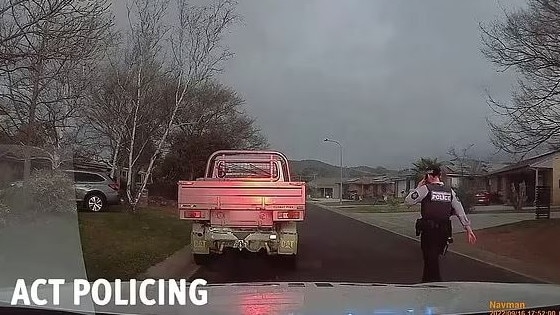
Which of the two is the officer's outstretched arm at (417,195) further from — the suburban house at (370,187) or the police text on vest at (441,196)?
the suburban house at (370,187)

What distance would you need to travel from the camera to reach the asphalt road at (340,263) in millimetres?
7297

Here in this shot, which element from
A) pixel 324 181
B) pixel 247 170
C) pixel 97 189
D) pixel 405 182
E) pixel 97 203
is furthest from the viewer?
pixel 97 203

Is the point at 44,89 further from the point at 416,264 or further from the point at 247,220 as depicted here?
the point at 416,264

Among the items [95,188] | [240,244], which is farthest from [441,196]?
[95,188]

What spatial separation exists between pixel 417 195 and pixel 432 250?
1.94ft

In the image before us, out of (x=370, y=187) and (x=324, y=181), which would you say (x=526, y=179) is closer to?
(x=370, y=187)

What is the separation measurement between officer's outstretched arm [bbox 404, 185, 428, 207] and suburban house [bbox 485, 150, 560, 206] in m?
1.71

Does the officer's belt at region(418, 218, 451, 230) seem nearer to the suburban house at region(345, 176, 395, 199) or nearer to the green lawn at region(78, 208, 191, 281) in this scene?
the suburban house at region(345, 176, 395, 199)

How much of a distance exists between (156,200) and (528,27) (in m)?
5.91

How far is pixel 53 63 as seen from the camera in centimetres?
1011

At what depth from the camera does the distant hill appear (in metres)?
7.78

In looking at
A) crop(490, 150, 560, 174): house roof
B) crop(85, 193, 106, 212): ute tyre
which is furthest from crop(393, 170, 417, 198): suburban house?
crop(85, 193, 106, 212): ute tyre

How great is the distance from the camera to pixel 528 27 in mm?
10930

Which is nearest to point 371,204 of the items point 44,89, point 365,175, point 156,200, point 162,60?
point 365,175
